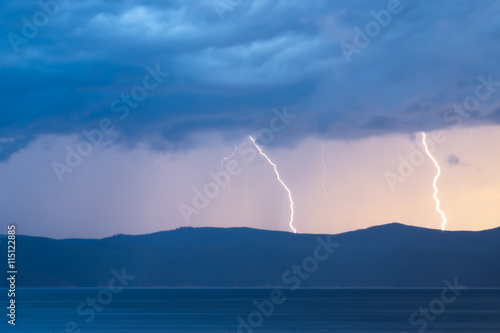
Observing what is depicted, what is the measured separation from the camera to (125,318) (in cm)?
8569

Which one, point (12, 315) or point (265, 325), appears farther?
point (12, 315)

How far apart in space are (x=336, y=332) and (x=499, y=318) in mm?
24886

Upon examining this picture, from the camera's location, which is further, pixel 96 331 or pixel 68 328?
pixel 68 328

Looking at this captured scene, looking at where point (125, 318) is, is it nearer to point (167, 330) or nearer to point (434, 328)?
point (167, 330)

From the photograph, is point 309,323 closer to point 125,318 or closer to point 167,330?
point 167,330

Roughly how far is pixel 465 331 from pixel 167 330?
27.3 m

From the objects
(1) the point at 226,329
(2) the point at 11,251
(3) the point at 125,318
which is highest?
(3) the point at 125,318

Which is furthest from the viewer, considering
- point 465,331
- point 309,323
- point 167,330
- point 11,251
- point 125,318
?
point 125,318

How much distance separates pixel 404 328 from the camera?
64.8 metres

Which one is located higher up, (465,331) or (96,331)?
(96,331)

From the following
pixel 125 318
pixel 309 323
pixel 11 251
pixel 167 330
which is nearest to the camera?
pixel 11 251

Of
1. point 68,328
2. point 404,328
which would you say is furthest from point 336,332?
point 68,328

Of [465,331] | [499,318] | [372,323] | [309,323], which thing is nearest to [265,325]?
[309,323]

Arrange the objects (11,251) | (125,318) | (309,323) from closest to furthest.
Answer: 1. (11,251)
2. (309,323)
3. (125,318)
